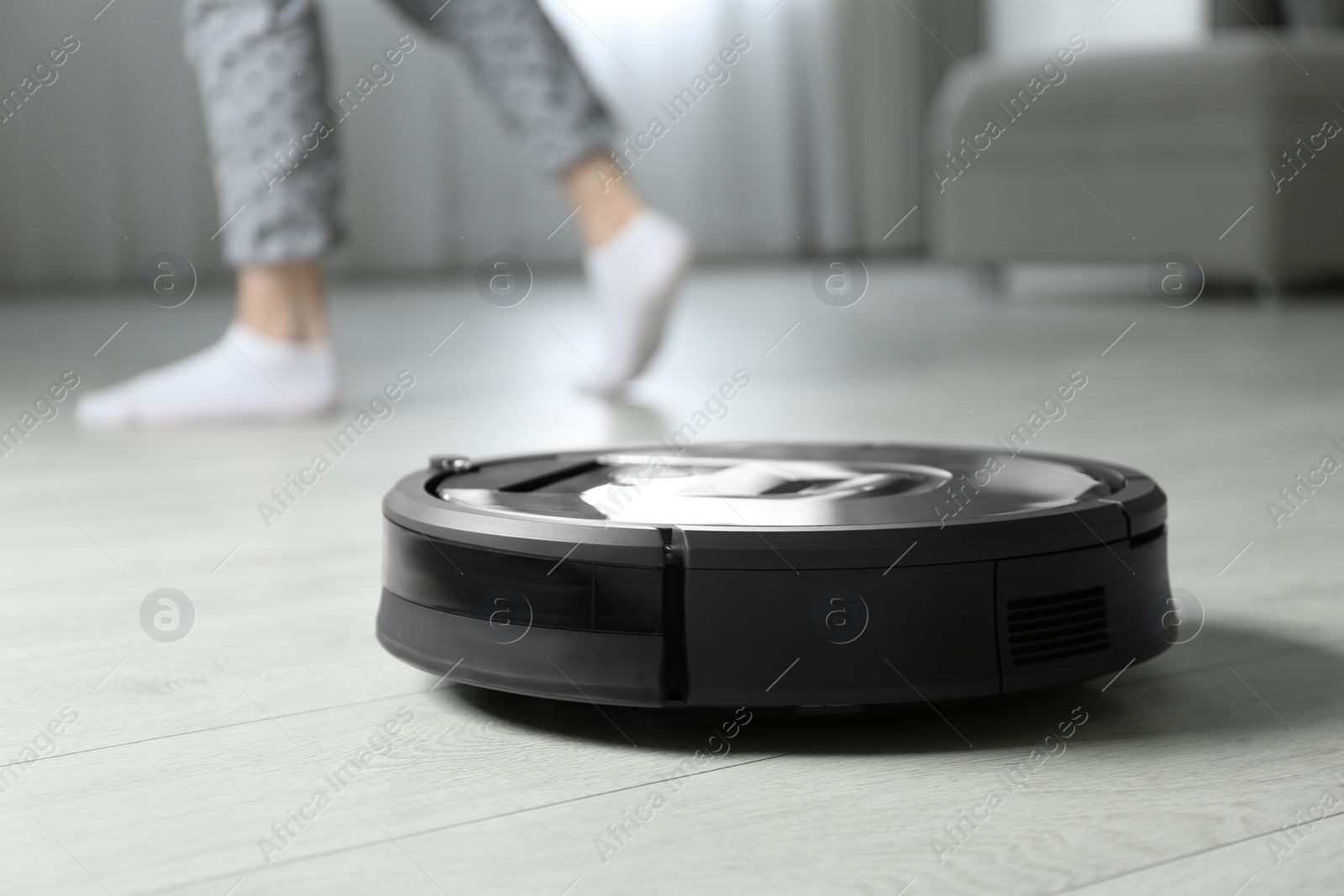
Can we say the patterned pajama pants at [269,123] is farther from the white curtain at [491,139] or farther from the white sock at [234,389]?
the white curtain at [491,139]

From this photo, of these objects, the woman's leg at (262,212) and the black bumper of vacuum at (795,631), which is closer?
the black bumper of vacuum at (795,631)

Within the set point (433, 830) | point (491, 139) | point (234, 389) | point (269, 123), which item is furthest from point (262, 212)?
point (491, 139)

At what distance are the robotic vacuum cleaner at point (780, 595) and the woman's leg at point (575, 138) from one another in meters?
1.20

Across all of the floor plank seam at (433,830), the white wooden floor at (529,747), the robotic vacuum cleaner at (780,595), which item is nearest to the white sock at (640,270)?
the white wooden floor at (529,747)

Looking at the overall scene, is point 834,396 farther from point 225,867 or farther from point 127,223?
point 127,223

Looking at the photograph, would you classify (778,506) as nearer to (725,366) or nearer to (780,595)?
(780,595)

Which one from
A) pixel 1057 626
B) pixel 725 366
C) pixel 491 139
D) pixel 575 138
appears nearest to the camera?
pixel 1057 626

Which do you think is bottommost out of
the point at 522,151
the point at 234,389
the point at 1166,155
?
the point at 522,151

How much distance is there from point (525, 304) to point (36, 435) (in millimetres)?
2375

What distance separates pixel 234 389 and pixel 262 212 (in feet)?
0.69

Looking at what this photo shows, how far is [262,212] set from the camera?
1672 mm

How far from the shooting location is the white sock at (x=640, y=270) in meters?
1.84

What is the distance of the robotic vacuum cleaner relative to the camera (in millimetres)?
572

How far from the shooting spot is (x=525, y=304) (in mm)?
3965
